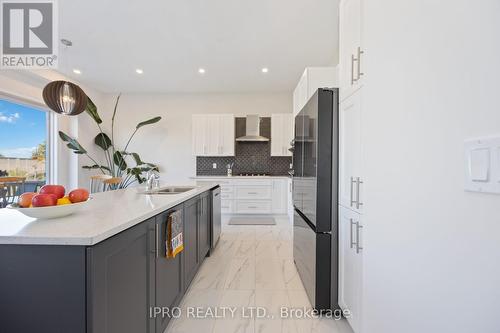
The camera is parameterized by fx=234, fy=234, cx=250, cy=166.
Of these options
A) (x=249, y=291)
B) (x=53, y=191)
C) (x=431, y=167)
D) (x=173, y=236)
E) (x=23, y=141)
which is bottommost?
(x=249, y=291)

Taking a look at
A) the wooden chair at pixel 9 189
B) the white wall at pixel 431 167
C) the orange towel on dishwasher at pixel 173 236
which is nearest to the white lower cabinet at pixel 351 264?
the white wall at pixel 431 167

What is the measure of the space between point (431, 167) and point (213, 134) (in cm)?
495

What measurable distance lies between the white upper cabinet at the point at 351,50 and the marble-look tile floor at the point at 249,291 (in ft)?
5.54

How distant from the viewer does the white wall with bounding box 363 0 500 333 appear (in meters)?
0.59

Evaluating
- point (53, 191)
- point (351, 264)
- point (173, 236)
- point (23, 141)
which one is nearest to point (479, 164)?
point (351, 264)

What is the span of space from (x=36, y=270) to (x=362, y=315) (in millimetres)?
1573

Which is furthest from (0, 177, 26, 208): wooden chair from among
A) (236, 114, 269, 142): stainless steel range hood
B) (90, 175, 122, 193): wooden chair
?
(236, 114, 269, 142): stainless steel range hood

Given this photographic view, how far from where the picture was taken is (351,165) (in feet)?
4.99

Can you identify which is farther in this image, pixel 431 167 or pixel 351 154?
pixel 351 154

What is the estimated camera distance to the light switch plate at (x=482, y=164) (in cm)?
55

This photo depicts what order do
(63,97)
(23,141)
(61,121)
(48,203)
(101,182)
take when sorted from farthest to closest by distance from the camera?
1. (61,121)
2. (101,182)
3. (23,141)
4. (63,97)
5. (48,203)

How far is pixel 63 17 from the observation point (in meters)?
2.86

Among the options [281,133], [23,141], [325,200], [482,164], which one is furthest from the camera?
[281,133]

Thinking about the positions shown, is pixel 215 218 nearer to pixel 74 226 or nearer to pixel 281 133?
pixel 74 226
